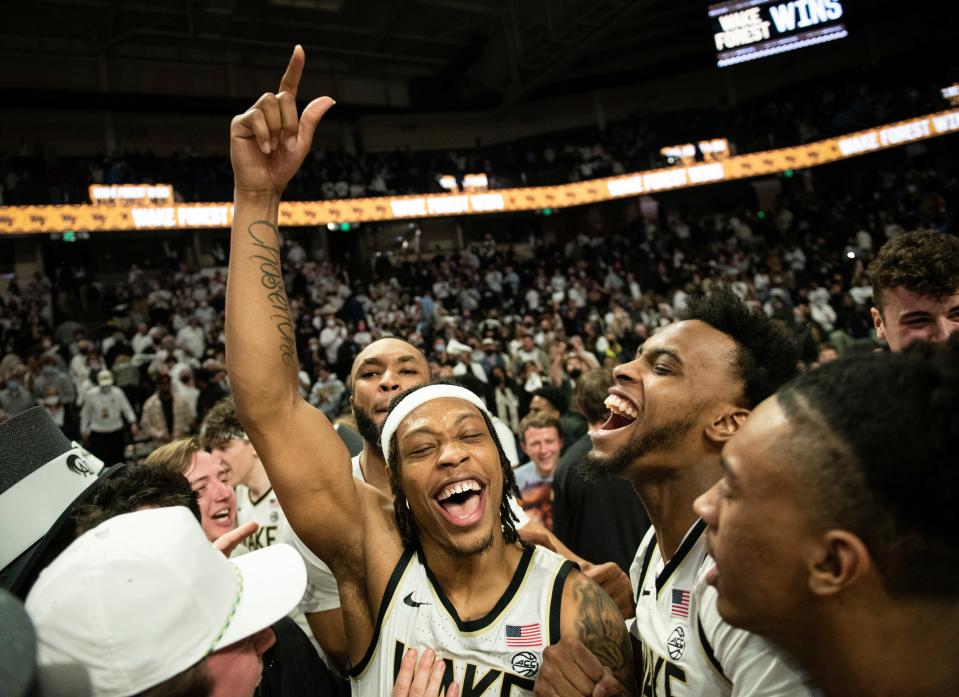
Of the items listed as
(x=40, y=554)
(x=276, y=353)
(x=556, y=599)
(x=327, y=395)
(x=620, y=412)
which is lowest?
(x=556, y=599)

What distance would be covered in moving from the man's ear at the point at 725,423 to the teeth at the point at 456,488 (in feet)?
2.41

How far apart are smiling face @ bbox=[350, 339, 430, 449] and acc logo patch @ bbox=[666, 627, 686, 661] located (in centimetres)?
147

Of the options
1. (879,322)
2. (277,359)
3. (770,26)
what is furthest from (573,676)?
(770,26)

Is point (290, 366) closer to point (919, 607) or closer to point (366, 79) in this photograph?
point (919, 607)

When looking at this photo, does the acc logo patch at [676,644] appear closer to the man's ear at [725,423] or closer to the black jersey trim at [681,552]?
the black jersey trim at [681,552]

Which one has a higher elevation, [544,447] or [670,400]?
[670,400]

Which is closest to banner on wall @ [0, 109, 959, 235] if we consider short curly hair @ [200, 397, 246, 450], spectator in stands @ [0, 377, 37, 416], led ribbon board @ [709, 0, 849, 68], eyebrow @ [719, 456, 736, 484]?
led ribbon board @ [709, 0, 849, 68]

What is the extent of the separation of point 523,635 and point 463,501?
0.43 m

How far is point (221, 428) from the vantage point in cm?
418

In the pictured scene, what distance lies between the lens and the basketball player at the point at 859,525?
1.06 m

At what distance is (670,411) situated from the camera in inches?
81.0

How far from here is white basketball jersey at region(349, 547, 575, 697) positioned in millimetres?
1820

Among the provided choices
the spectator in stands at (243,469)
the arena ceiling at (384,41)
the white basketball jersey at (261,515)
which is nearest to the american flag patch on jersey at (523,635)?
the white basketball jersey at (261,515)

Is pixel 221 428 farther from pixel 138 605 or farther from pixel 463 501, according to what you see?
pixel 138 605
